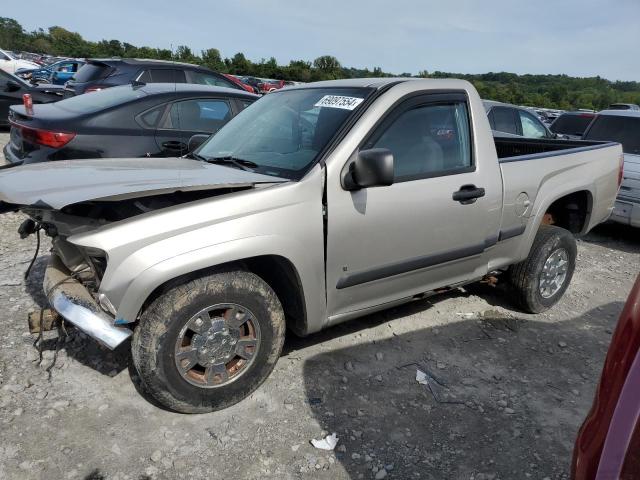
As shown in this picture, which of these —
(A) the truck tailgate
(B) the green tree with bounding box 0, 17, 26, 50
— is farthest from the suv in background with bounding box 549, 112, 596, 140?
(B) the green tree with bounding box 0, 17, 26, 50

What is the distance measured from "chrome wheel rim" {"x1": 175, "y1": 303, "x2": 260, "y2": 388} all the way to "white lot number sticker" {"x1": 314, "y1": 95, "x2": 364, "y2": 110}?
1393mm

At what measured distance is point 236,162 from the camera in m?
3.17

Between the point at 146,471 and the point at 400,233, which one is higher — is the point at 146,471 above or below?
below

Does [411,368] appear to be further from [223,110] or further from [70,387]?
[223,110]

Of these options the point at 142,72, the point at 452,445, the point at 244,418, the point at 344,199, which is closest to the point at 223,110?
the point at 142,72

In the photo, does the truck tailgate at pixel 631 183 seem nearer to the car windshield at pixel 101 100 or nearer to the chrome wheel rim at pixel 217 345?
the chrome wheel rim at pixel 217 345

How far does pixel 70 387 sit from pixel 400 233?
2145mm

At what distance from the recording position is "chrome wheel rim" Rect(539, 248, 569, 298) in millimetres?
4180

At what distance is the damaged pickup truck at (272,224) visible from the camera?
238cm

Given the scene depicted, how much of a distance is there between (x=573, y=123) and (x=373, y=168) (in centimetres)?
1037

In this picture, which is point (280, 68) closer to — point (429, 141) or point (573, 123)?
point (573, 123)

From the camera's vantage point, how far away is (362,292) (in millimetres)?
3021

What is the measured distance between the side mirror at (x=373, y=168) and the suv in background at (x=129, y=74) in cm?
627

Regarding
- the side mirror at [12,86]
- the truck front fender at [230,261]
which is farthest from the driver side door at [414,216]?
the side mirror at [12,86]
